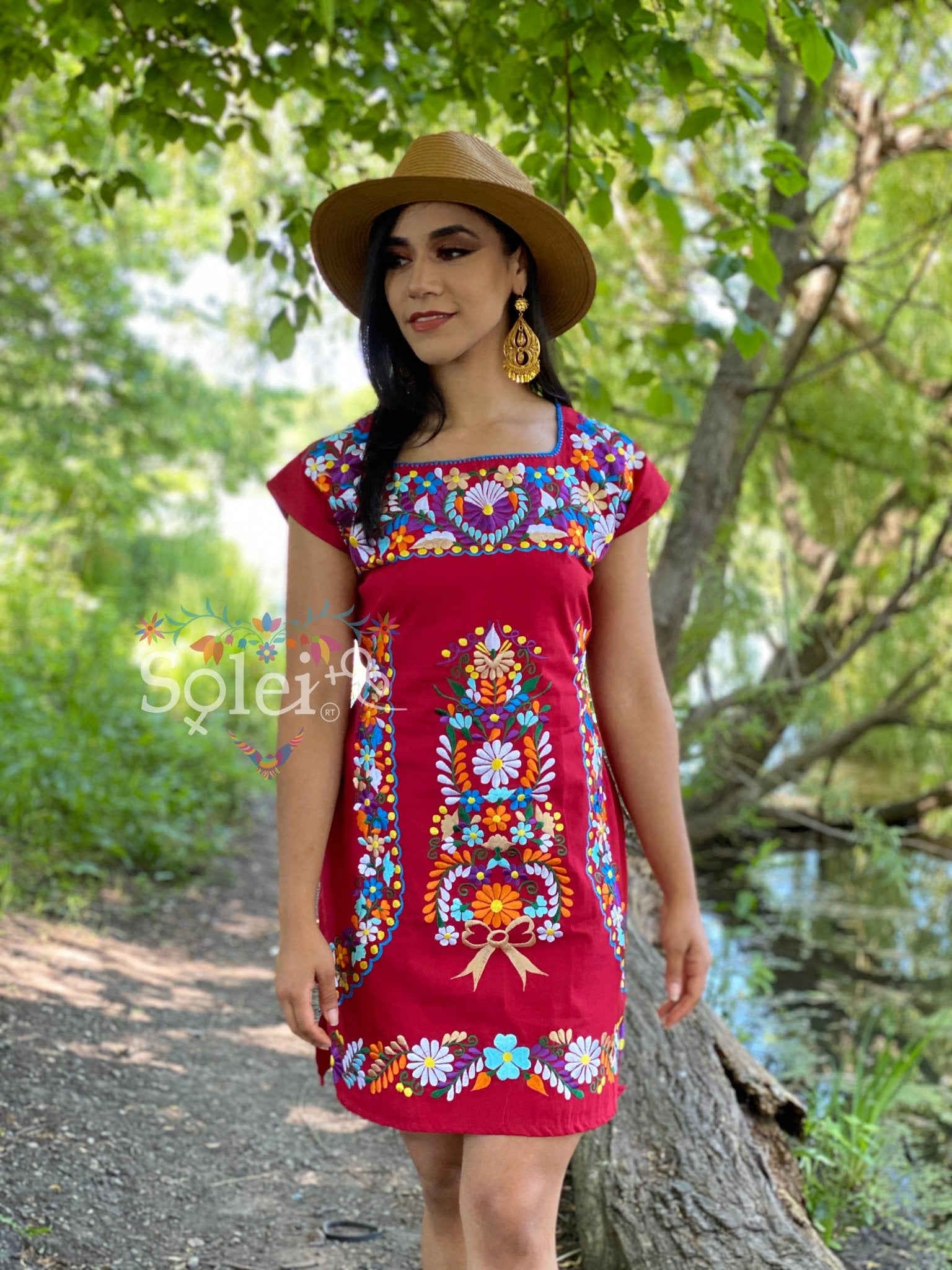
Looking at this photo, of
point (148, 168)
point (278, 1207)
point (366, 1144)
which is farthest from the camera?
point (148, 168)

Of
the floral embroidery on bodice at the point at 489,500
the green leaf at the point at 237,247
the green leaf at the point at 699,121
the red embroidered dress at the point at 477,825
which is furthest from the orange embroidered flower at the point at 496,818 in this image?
the green leaf at the point at 237,247

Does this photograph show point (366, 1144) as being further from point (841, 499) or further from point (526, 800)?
point (841, 499)

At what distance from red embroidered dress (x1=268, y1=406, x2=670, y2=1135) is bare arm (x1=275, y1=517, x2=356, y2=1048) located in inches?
1.1

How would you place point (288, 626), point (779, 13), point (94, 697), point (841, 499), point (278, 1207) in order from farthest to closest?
point (94, 697) < point (841, 499) < point (278, 1207) < point (779, 13) < point (288, 626)

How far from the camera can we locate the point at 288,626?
177 cm

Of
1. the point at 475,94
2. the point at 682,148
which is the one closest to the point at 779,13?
the point at 475,94

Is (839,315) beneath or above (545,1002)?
above

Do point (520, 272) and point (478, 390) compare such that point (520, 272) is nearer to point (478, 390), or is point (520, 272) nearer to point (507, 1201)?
point (478, 390)

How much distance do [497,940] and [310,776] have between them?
327 mm

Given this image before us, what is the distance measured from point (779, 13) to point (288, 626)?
131 centimetres

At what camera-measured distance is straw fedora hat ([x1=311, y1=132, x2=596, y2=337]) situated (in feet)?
5.79

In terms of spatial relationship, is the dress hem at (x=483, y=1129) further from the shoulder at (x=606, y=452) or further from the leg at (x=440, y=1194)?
the shoulder at (x=606, y=452)

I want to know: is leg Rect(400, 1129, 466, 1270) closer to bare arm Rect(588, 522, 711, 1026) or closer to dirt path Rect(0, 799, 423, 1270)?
bare arm Rect(588, 522, 711, 1026)

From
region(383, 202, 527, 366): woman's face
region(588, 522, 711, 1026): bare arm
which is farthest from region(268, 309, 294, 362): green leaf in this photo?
region(588, 522, 711, 1026): bare arm
